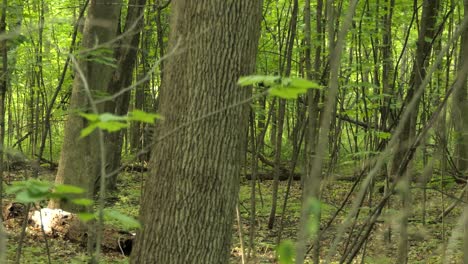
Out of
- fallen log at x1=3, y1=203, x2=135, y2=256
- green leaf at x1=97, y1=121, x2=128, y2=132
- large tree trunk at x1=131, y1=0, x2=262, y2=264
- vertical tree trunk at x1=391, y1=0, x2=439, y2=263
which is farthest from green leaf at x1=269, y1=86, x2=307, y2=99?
fallen log at x1=3, y1=203, x2=135, y2=256

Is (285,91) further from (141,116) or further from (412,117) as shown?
(412,117)

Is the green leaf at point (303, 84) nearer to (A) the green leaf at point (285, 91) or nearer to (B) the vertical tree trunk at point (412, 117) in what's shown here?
(A) the green leaf at point (285, 91)

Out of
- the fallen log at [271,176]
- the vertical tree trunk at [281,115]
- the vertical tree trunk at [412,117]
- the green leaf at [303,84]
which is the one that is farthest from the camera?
the fallen log at [271,176]

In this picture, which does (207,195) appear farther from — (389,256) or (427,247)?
(427,247)

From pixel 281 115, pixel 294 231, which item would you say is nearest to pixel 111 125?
pixel 281 115

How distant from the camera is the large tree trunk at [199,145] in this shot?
3965 mm

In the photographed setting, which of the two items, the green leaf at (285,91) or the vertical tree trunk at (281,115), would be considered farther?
the vertical tree trunk at (281,115)

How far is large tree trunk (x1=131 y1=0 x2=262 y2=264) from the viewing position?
396 cm

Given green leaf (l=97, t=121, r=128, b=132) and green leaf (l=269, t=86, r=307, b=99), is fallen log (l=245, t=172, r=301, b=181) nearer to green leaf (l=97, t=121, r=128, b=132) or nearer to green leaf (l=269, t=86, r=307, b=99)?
green leaf (l=269, t=86, r=307, b=99)

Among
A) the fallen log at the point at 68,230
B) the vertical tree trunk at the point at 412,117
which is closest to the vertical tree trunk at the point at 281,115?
the vertical tree trunk at the point at 412,117

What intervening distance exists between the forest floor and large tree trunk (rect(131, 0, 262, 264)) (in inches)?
64.6

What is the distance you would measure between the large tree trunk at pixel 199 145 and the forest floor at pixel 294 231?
1.64 m

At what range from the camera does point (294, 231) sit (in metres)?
9.10

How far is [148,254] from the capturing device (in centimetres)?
401
